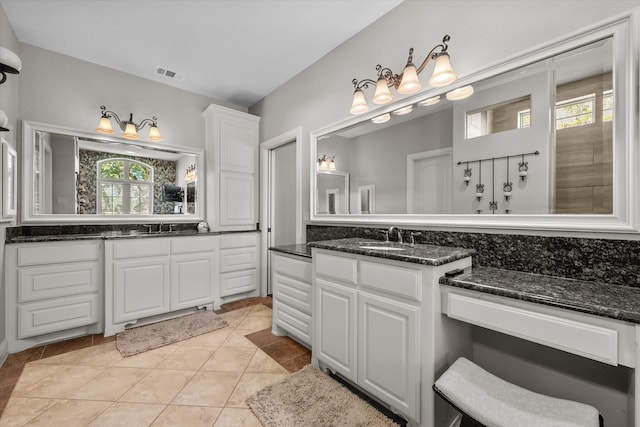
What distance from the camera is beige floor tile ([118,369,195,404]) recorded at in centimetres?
172

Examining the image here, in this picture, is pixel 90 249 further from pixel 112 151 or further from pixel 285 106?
pixel 285 106

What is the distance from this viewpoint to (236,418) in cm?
155

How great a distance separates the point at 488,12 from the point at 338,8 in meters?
1.13

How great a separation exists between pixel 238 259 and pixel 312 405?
7.36ft

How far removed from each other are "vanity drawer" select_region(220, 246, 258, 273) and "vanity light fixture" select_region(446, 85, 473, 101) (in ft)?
9.39

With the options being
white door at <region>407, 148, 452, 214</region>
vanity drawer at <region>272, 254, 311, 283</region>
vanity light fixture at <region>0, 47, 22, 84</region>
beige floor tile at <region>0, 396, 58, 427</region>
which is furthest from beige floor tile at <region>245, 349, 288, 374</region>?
vanity light fixture at <region>0, 47, 22, 84</region>

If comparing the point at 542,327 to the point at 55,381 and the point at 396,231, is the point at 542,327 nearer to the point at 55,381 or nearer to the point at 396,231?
the point at 396,231

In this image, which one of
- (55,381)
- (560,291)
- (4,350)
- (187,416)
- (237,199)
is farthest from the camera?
(237,199)

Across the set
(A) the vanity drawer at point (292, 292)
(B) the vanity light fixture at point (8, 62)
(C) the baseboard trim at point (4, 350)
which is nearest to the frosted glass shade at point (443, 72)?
(A) the vanity drawer at point (292, 292)

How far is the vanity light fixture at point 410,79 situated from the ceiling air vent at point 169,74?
2226mm

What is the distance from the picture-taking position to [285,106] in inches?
134

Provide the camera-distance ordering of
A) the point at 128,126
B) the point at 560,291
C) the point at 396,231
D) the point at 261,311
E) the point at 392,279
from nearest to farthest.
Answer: the point at 560,291 → the point at 392,279 → the point at 396,231 → the point at 128,126 → the point at 261,311

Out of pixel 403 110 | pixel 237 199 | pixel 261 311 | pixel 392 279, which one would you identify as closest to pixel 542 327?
pixel 392 279

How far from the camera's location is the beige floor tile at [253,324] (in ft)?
8.97
